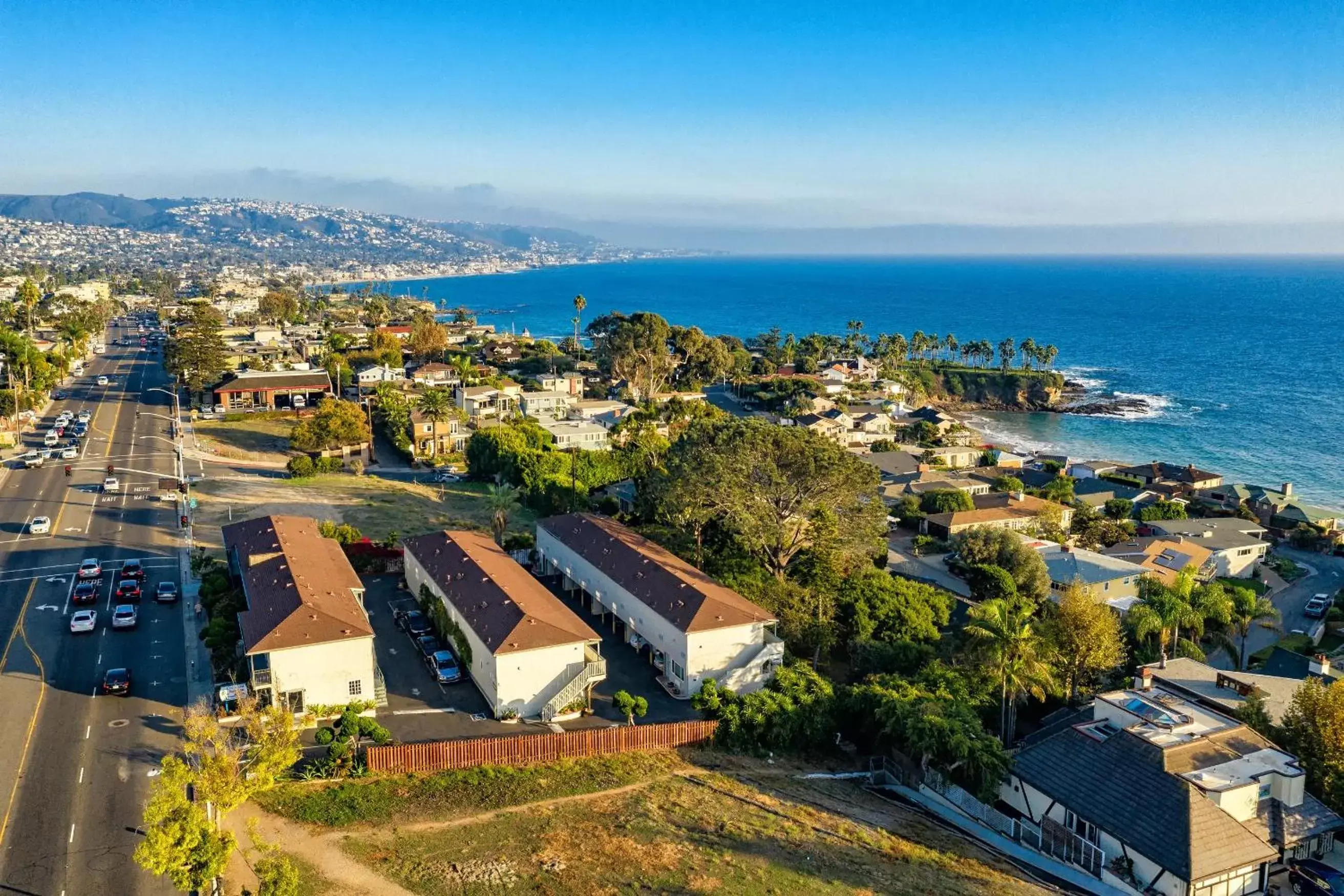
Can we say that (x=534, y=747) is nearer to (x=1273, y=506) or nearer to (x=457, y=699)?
(x=457, y=699)

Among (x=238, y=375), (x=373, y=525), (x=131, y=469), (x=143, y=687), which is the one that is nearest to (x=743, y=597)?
(x=143, y=687)

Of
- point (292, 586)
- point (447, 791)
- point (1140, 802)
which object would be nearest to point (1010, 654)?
point (1140, 802)

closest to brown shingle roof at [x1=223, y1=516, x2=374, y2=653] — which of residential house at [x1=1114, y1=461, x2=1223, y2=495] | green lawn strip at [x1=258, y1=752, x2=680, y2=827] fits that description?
green lawn strip at [x1=258, y1=752, x2=680, y2=827]

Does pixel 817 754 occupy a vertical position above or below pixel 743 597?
below

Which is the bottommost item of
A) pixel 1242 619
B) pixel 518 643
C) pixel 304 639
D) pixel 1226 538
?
pixel 1226 538

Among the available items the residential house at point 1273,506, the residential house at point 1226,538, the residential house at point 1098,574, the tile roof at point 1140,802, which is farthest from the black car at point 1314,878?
the residential house at point 1273,506

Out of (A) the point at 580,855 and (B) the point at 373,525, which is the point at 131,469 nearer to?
(B) the point at 373,525
